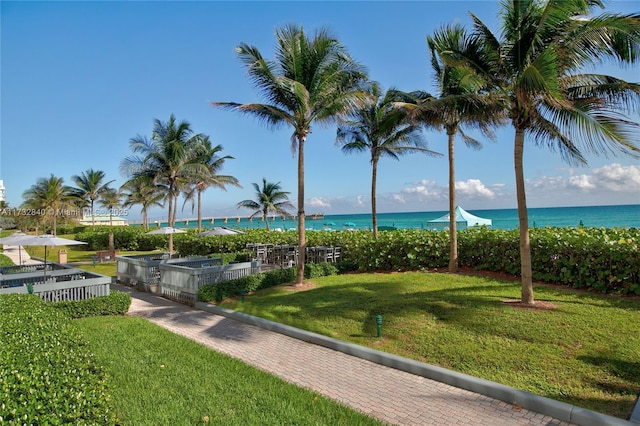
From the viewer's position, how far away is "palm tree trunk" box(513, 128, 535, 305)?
7562 mm

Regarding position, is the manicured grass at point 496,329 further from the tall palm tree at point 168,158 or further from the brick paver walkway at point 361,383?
the tall palm tree at point 168,158

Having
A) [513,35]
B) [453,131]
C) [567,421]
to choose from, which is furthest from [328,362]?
[453,131]

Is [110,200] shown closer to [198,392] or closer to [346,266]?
[346,266]

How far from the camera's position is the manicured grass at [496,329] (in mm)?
4957

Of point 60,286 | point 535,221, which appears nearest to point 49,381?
point 60,286

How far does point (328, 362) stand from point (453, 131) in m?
9.07

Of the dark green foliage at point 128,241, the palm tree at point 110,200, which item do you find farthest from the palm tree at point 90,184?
the dark green foliage at point 128,241

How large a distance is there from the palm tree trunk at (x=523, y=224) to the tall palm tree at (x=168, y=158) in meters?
16.2

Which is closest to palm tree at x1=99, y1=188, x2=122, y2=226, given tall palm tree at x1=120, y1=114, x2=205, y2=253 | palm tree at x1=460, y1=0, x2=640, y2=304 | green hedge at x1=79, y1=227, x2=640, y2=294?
tall palm tree at x1=120, y1=114, x2=205, y2=253

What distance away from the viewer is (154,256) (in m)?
17.7

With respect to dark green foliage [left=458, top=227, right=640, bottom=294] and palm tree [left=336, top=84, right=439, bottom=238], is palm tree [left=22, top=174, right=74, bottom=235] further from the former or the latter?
dark green foliage [left=458, top=227, right=640, bottom=294]

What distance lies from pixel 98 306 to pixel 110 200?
4315 centimetres

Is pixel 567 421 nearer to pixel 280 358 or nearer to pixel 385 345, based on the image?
pixel 385 345

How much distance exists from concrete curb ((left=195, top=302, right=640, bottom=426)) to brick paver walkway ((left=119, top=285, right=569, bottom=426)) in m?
0.09
